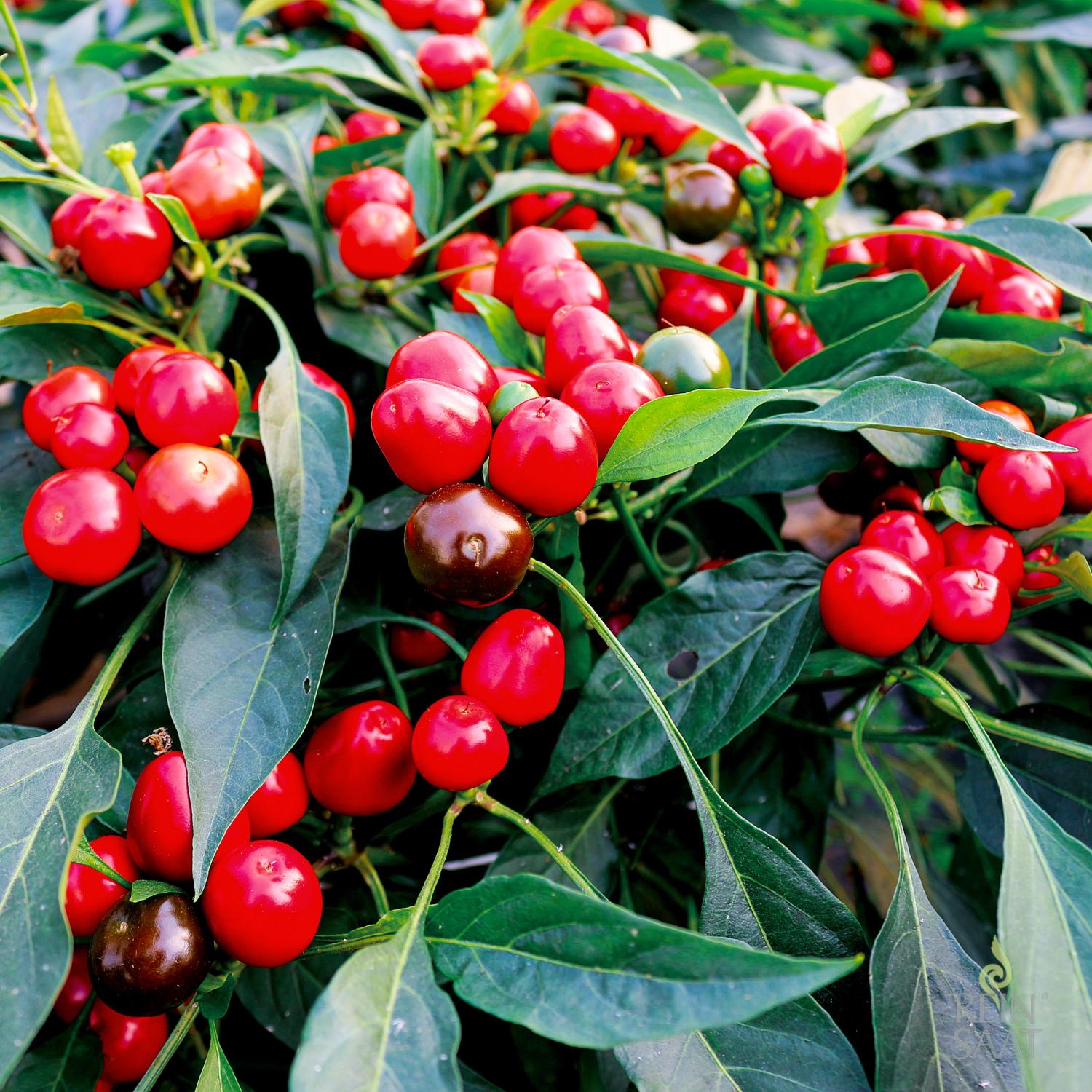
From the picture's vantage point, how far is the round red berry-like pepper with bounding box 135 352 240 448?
573 mm

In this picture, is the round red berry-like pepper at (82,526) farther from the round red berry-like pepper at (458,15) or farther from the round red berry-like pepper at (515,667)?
the round red berry-like pepper at (458,15)

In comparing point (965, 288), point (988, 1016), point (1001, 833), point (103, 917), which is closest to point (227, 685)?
point (103, 917)

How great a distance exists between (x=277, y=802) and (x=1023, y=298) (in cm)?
70

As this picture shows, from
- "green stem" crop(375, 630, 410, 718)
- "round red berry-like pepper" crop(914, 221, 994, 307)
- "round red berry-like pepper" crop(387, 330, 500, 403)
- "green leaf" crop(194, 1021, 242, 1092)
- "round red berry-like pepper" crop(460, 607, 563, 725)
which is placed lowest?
"green leaf" crop(194, 1021, 242, 1092)

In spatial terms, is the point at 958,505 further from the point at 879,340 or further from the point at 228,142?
Answer: the point at 228,142

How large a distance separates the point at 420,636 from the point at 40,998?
326 mm

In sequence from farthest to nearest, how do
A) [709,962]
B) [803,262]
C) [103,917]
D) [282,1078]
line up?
1. [803,262]
2. [282,1078]
3. [103,917]
4. [709,962]

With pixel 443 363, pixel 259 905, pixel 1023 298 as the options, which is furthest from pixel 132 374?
pixel 1023 298

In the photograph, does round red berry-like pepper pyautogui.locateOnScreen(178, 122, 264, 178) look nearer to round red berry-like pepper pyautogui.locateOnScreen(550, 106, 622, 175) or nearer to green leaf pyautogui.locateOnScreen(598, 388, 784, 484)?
round red berry-like pepper pyautogui.locateOnScreen(550, 106, 622, 175)

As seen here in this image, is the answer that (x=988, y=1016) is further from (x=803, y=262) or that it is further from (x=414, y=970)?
(x=803, y=262)

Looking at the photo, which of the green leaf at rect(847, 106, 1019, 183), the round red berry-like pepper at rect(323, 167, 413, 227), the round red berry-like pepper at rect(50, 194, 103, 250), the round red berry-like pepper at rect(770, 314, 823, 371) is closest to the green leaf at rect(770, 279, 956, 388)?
the round red berry-like pepper at rect(770, 314, 823, 371)

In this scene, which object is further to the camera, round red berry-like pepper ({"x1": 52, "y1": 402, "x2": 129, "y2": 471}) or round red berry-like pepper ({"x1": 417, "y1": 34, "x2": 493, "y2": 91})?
round red berry-like pepper ({"x1": 417, "y1": 34, "x2": 493, "y2": 91})

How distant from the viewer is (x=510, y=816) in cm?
52

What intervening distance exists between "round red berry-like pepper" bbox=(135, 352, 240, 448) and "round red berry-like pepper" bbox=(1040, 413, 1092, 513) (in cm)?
56
